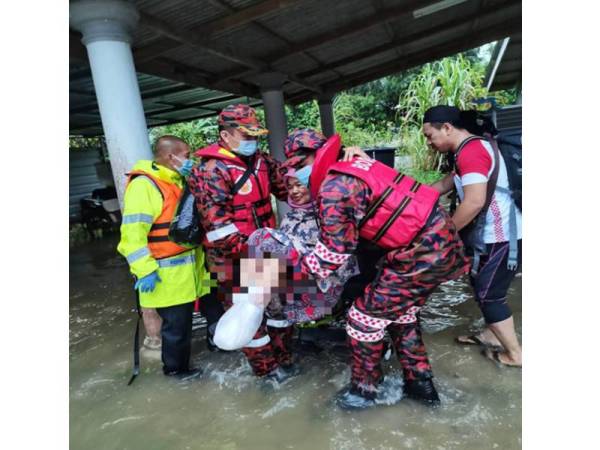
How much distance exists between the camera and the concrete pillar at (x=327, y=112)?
33.1 feet

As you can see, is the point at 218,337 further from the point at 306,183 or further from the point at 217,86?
the point at 217,86

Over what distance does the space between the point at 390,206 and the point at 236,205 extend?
1177 mm

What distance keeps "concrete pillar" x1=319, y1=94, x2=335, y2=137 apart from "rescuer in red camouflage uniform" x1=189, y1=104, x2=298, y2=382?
7582 mm

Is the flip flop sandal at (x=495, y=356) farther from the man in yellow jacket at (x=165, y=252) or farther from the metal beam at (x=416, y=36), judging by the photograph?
the metal beam at (x=416, y=36)

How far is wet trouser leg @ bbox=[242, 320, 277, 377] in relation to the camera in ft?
9.24

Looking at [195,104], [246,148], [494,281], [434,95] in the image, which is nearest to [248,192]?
[246,148]

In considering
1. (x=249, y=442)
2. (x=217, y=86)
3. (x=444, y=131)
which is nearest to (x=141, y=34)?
(x=217, y=86)

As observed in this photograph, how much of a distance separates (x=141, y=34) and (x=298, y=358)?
3715 mm

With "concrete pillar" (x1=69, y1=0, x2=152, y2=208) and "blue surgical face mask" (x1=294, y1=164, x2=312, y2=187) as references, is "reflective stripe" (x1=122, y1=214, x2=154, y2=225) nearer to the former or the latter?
"concrete pillar" (x1=69, y1=0, x2=152, y2=208)

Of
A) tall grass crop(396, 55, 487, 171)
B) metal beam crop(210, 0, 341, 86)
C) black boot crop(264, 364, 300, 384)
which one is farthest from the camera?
tall grass crop(396, 55, 487, 171)

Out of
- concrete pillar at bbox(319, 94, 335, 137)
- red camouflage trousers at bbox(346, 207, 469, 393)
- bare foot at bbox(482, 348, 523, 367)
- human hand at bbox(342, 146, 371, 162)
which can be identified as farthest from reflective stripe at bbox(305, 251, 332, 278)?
concrete pillar at bbox(319, 94, 335, 137)

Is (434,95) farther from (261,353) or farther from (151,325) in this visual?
(261,353)

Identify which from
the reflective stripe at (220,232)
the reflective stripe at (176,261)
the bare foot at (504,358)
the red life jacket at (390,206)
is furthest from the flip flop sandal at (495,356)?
the reflective stripe at (176,261)

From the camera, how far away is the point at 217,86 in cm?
698
